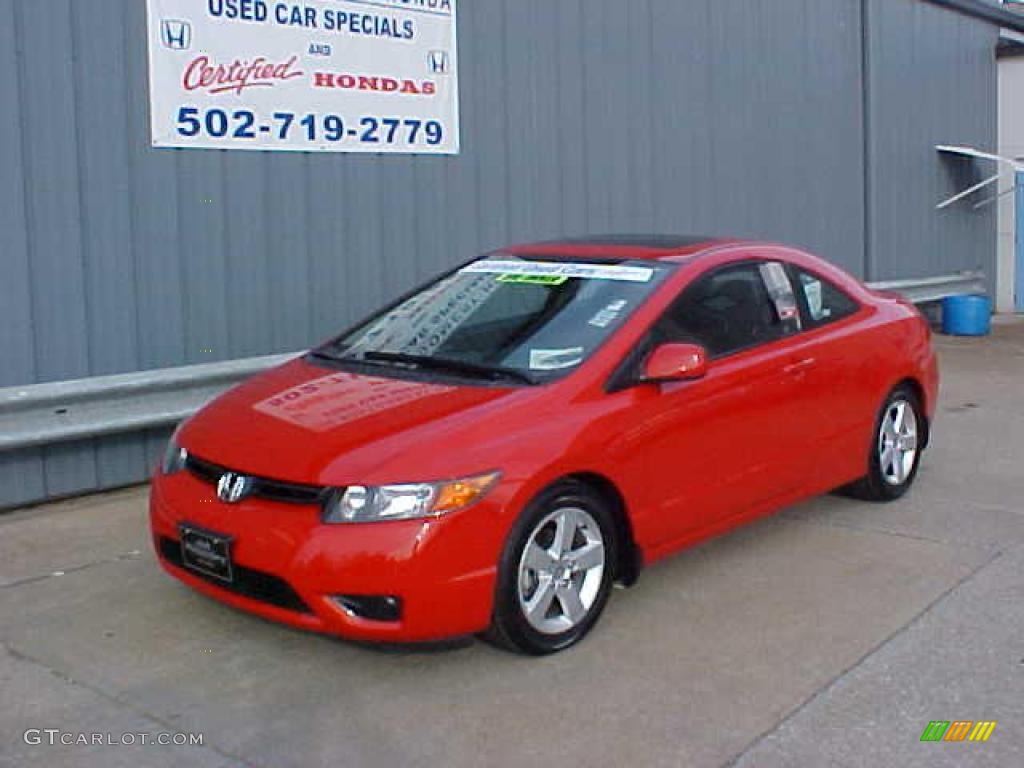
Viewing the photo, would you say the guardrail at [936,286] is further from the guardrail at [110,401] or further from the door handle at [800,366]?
the guardrail at [110,401]

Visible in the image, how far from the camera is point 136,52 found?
7.38 meters

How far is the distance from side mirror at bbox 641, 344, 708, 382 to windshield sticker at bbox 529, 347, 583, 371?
28 cm

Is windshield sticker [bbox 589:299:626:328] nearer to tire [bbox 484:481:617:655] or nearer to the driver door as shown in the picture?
the driver door

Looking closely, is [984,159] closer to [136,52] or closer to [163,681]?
[136,52]

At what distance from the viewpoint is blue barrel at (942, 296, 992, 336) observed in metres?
15.5

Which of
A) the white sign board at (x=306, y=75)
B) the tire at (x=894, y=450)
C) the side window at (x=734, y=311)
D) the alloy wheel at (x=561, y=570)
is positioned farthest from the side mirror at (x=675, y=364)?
the white sign board at (x=306, y=75)

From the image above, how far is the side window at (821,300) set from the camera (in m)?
6.38

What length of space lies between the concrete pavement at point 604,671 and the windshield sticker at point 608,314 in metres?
1.17

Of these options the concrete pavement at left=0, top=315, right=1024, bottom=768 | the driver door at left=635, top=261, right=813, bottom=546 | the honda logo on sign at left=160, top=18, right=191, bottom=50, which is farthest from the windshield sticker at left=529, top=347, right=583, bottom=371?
the honda logo on sign at left=160, top=18, right=191, bottom=50

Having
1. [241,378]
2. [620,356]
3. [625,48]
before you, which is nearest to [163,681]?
[620,356]

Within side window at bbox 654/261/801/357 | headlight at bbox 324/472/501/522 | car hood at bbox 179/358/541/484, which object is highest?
side window at bbox 654/261/801/357

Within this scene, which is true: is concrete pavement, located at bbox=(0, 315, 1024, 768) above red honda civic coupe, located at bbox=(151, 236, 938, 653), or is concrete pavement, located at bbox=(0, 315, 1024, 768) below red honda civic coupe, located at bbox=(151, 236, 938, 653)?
below

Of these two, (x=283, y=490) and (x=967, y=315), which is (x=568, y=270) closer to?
(x=283, y=490)

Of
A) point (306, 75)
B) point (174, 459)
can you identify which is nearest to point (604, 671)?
point (174, 459)
